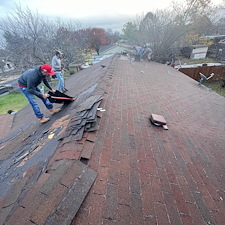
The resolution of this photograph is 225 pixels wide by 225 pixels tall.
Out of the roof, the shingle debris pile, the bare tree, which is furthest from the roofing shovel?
the bare tree

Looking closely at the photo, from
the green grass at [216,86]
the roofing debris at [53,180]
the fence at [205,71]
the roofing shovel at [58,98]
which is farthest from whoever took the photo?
the fence at [205,71]

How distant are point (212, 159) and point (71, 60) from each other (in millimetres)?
21998

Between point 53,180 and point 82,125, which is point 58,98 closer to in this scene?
point 82,125

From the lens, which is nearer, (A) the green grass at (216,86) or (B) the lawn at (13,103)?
(B) the lawn at (13,103)

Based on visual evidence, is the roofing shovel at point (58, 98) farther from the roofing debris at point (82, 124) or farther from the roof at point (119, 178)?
the roofing debris at point (82, 124)

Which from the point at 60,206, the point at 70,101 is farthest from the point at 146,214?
the point at 70,101

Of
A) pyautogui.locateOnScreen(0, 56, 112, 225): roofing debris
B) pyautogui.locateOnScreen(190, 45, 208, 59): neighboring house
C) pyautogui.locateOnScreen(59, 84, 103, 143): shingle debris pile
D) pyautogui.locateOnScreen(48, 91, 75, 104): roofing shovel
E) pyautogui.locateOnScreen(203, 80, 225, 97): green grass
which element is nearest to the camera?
pyautogui.locateOnScreen(0, 56, 112, 225): roofing debris

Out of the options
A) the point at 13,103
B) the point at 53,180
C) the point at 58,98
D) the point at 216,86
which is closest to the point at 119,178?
the point at 53,180

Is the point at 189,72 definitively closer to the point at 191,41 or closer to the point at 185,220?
the point at 191,41

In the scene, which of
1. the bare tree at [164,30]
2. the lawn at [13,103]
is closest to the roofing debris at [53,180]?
the lawn at [13,103]

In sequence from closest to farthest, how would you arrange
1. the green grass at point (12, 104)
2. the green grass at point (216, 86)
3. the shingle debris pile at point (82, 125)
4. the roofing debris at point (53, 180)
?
the roofing debris at point (53, 180) → the shingle debris pile at point (82, 125) → the green grass at point (12, 104) → the green grass at point (216, 86)

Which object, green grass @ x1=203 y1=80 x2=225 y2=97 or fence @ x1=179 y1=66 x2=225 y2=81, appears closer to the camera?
green grass @ x1=203 y1=80 x2=225 y2=97

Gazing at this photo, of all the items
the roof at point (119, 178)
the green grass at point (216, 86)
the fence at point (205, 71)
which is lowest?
the green grass at point (216, 86)

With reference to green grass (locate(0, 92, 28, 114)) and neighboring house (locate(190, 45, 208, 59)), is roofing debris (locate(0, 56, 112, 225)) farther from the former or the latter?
neighboring house (locate(190, 45, 208, 59))
